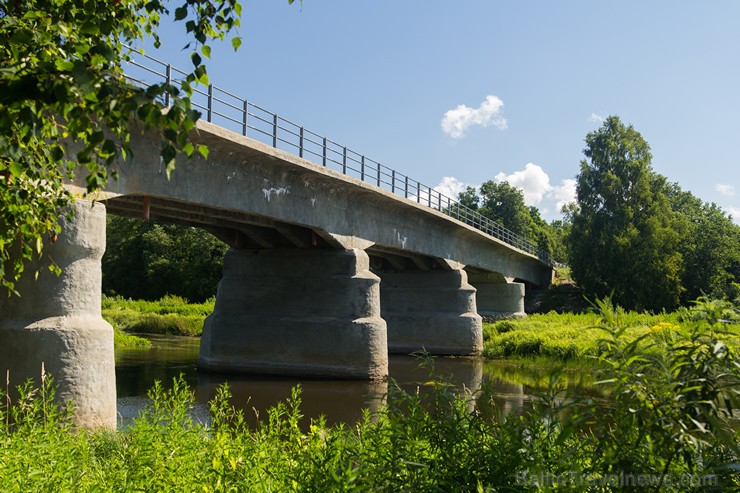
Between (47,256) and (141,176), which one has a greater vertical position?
(141,176)

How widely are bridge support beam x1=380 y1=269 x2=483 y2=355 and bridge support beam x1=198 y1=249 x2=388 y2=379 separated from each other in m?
10.4

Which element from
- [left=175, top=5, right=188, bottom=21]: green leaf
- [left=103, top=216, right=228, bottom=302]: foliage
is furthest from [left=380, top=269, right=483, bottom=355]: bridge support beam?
[left=103, top=216, right=228, bottom=302]: foliage

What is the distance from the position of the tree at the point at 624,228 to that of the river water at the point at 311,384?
2503 cm

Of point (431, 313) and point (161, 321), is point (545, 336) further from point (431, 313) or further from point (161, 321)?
point (161, 321)

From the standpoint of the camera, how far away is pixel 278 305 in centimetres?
2181

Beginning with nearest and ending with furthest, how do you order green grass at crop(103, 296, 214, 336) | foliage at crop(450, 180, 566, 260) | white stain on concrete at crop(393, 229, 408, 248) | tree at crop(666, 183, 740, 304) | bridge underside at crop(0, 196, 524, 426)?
bridge underside at crop(0, 196, 524, 426) < white stain on concrete at crop(393, 229, 408, 248) < green grass at crop(103, 296, 214, 336) < tree at crop(666, 183, 740, 304) < foliage at crop(450, 180, 566, 260)

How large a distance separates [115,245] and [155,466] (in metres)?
65.1

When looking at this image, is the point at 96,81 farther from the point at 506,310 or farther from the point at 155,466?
the point at 506,310

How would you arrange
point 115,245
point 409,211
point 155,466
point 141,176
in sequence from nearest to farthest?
point 155,466 → point 141,176 → point 409,211 → point 115,245

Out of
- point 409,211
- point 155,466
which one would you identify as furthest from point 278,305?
point 155,466

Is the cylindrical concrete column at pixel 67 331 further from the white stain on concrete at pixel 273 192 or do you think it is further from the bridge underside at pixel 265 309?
the white stain on concrete at pixel 273 192

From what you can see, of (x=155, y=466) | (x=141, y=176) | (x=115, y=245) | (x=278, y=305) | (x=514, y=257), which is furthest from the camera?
(x=115, y=245)

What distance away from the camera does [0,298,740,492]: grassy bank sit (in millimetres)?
3824

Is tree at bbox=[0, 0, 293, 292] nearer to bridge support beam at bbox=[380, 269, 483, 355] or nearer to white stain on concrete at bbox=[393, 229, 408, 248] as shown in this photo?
white stain on concrete at bbox=[393, 229, 408, 248]
